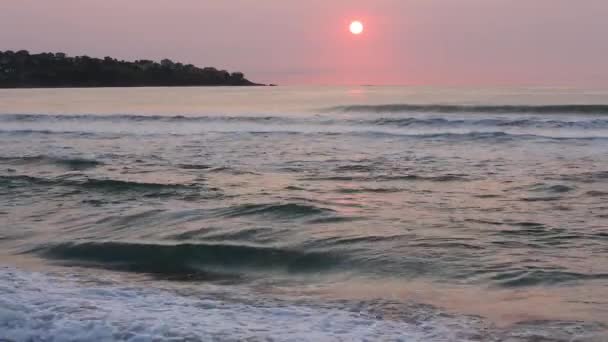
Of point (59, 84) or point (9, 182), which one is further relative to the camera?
point (59, 84)

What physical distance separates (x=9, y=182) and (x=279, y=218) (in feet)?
19.2

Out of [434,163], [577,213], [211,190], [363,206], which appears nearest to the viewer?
[577,213]

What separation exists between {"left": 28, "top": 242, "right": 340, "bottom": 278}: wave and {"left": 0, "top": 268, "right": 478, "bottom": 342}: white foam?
119cm

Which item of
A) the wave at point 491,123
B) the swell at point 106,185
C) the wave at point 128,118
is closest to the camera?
the swell at point 106,185

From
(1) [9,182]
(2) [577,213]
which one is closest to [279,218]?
(2) [577,213]

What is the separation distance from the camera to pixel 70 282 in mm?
6281

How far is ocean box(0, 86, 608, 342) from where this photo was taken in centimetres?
512

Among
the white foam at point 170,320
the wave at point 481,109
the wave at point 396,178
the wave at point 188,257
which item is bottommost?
the wave at point 188,257

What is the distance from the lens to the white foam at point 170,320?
15.8ft

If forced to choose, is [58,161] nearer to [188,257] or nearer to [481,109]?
[188,257]

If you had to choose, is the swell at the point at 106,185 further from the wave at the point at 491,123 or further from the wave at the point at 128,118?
the wave at the point at 128,118

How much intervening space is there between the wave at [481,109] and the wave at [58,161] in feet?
58.5

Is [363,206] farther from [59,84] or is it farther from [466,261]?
[59,84]

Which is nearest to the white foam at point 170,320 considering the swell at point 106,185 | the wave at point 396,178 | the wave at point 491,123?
the swell at point 106,185
